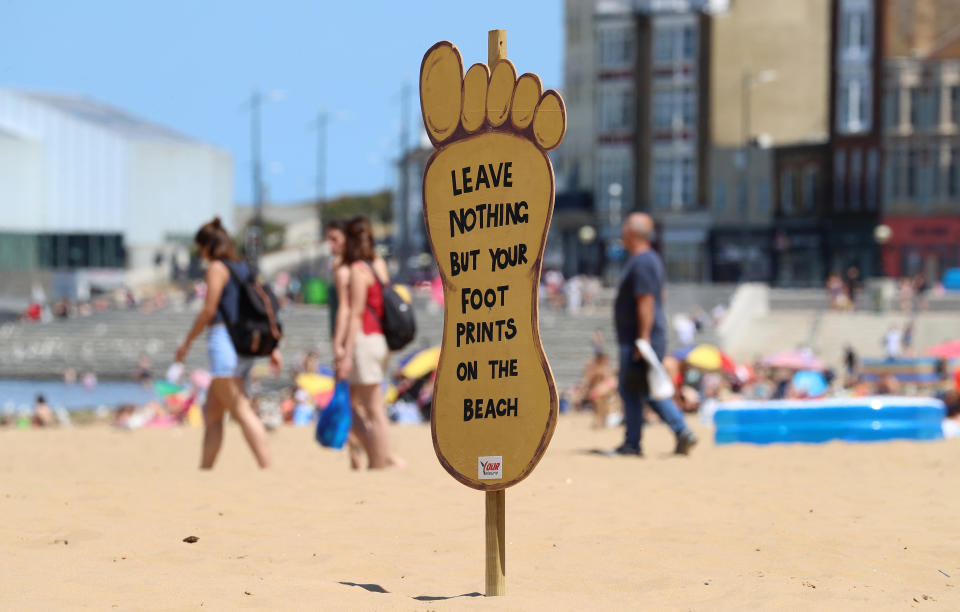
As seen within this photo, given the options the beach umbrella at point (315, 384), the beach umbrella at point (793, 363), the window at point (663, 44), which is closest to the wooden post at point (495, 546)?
the beach umbrella at point (315, 384)

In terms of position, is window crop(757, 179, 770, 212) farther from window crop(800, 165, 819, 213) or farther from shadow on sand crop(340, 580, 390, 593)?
shadow on sand crop(340, 580, 390, 593)

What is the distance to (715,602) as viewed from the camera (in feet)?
16.9

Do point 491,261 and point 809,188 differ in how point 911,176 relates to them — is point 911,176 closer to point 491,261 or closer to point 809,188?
point 809,188

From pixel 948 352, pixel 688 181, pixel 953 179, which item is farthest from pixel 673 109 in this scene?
pixel 948 352

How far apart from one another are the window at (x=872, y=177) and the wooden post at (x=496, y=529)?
57148mm

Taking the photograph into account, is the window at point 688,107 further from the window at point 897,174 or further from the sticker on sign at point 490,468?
the sticker on sign at point 490,468

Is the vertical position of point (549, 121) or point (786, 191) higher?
point (786, 191)

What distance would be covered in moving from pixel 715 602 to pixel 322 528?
7.46 feet

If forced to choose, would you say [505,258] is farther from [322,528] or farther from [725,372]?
[725,372]

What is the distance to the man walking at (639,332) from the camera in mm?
10000

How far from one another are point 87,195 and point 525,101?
268ft

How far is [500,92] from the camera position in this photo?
5285 mm

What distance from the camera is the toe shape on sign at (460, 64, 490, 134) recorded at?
534 centimetres

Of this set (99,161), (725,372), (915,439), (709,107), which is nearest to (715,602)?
(915,439)
